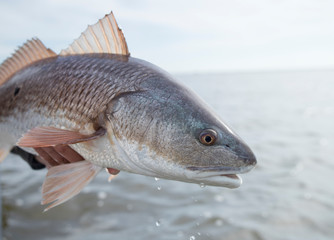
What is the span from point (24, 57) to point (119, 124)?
1.41 metres

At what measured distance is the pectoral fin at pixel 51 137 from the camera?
210 centimetres

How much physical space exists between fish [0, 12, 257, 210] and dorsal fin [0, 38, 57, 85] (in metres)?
0.34

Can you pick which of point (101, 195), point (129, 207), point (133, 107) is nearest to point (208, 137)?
point (133, 107)

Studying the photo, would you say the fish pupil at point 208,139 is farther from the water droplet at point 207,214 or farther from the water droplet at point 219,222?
the water droplet at point 207,214

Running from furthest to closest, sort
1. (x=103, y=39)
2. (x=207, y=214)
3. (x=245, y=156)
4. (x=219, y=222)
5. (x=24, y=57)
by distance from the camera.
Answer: (x=207, y=214)
(x=219, y=222)
(x=24, y=57)
(x=103, y=39)
(x=245, y=156)

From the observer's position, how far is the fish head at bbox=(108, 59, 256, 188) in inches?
78.2

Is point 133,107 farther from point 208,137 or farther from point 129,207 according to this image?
point 129,207

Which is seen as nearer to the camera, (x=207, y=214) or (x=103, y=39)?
(x=103, y=39)

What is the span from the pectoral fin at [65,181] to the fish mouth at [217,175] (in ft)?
2.33

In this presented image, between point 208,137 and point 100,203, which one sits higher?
point 208,137

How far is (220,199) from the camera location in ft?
30.2

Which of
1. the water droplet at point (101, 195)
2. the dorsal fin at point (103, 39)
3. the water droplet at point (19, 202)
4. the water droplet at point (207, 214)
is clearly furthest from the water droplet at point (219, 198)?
the dorsal fin at point (103, 39)

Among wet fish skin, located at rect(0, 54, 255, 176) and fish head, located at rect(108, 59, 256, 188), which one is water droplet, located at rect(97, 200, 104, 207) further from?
fish head, located at rect(108, 59, 256, 188)

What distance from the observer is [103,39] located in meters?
2.42
